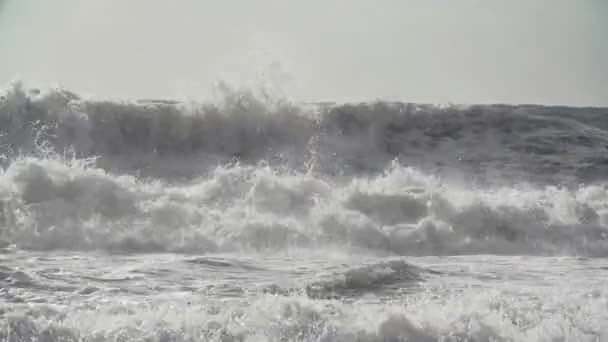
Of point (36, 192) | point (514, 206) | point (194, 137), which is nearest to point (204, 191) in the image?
point (36, 192)

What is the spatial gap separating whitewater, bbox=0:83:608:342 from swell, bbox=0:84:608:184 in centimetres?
4

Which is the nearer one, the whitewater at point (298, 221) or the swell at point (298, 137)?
the whitewater at point (298, 221)

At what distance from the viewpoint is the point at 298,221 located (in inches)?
344

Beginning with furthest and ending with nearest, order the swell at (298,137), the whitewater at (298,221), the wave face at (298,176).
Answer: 1. the swell at (298,137)
2. the wave face at (298,176)
3. the whitewater at (298,221)

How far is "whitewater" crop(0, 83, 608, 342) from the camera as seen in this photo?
15.5 feet

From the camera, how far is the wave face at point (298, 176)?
8438 millimetres

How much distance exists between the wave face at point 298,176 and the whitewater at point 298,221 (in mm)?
35

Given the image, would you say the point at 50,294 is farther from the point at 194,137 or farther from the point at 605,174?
the point at 605,174

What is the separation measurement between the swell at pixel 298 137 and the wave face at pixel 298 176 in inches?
1.2

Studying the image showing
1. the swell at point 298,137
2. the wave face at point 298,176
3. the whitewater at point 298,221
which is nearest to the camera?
the whitewater at point 298,221

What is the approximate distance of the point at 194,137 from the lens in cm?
1305

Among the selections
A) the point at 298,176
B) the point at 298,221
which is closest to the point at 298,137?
the point at 298,176

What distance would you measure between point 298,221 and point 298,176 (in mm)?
1751

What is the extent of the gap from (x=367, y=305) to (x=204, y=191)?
503cm
